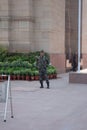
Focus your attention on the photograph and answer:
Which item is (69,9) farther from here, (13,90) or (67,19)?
(13,90)

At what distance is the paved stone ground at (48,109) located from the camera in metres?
9.33

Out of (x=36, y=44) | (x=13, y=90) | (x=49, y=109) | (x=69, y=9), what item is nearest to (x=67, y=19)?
(x=69, y=9)

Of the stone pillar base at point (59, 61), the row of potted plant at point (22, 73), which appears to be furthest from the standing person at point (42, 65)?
the stone pillar base at point (59, 61)

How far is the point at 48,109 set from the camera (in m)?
11.8

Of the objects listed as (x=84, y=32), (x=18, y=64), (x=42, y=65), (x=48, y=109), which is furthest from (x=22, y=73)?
(x=84, y=32)

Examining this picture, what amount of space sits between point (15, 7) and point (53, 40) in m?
3.41

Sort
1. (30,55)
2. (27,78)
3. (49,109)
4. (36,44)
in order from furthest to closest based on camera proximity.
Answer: (36,44) < (30,55) < (27,78) < (49,109)

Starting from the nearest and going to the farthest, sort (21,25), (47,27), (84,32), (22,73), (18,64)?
(22,73), (18,64), (21,25), (47,27), (84,32)

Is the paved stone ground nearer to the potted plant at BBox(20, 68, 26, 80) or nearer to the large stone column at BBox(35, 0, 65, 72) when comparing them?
the potted plant at BBox(20, 68, 26, 80)

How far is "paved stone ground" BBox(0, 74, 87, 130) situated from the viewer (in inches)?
367

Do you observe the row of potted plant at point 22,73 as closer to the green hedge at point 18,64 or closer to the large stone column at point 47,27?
the green hedge at point 18,64

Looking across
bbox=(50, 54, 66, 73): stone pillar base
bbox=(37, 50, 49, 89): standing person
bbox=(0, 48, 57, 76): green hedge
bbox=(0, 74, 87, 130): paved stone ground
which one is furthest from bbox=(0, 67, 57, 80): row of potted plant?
bbox=(0, 74, 87, 130): paved stone ground

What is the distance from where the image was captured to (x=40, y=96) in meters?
15.0

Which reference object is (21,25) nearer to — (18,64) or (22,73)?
(18,64)
